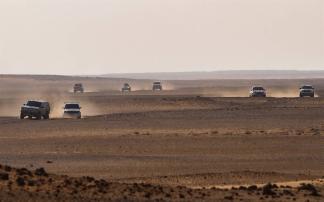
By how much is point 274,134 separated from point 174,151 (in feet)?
36.3

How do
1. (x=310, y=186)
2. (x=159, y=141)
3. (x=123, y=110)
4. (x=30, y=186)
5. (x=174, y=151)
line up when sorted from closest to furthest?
(x=30, y=186) < (x=310, y=186) < (x=174, y=151) < (x=159, y=141) < (x=123, y=110)

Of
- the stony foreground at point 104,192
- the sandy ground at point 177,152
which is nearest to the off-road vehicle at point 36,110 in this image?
the sandy ground at point 177,152

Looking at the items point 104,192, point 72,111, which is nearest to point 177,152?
point 104,192

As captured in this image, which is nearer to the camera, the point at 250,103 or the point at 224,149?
the point at 224,149

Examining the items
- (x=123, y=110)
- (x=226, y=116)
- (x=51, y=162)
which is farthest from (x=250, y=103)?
(x=51, y=162)

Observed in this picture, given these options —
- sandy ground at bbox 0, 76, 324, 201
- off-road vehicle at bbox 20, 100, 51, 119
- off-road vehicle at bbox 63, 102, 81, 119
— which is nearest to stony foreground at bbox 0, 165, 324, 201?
sandy ground at bbox 0, 76, 324, 201

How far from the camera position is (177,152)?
41.3m

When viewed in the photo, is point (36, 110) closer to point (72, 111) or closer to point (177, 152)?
point (72, 111)

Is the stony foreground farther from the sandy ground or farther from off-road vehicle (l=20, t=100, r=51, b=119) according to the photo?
off-road vehicle (l=20, t=100, r=51, b=119)

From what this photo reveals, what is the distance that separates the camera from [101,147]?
4375cm

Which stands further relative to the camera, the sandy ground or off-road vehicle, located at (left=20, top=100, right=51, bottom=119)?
off-road vehicle, located at (left=20, top=100, right=51, bottom=119)

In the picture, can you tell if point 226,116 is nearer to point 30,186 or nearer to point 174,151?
point 174,151

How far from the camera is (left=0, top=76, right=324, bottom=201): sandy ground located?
24.1m

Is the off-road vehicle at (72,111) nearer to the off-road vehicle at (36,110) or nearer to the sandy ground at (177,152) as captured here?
the off-road vehicle at (36,110)
